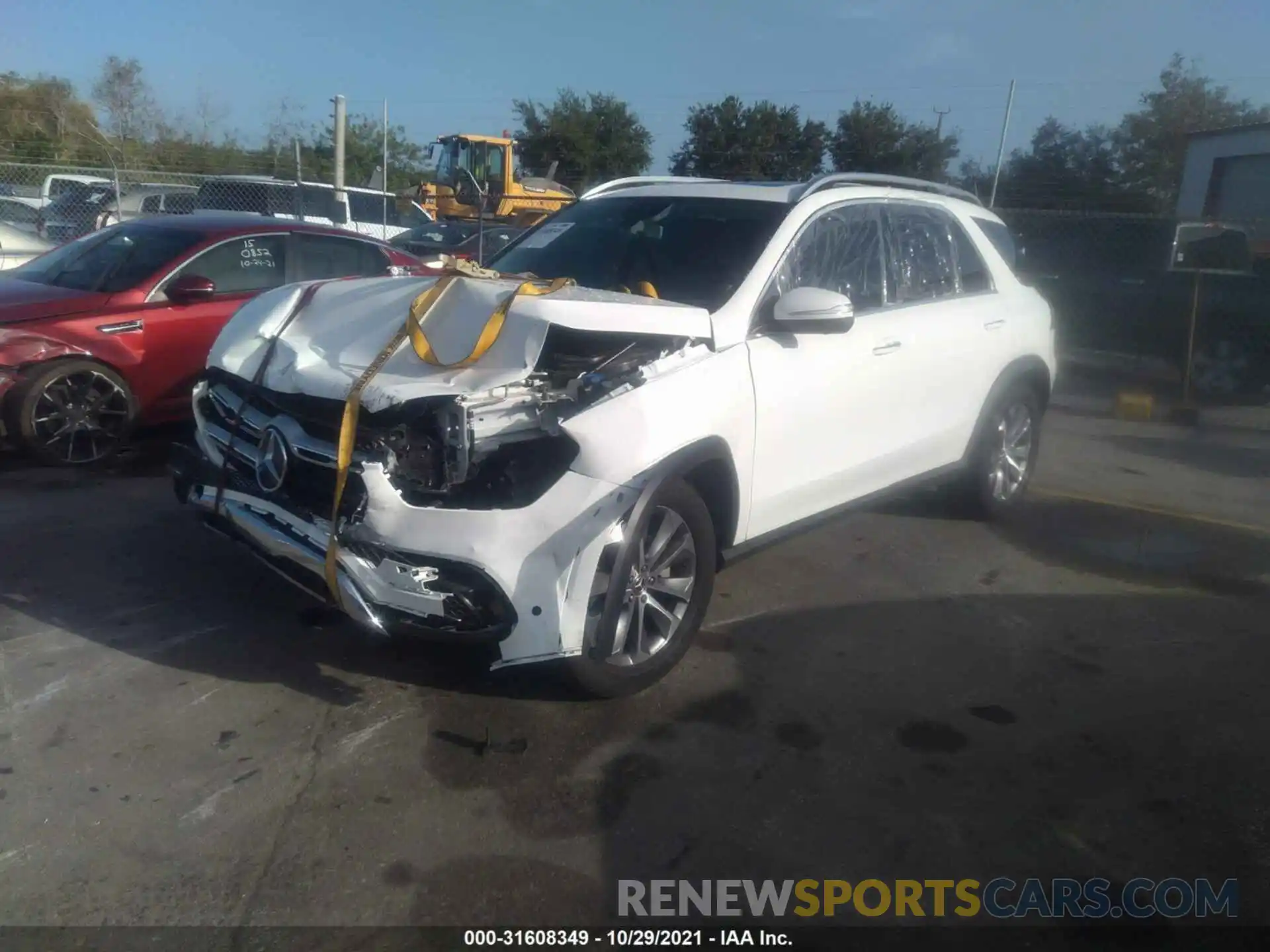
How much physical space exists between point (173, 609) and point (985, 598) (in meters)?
3.87

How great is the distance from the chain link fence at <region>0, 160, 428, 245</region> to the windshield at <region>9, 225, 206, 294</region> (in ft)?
24.4

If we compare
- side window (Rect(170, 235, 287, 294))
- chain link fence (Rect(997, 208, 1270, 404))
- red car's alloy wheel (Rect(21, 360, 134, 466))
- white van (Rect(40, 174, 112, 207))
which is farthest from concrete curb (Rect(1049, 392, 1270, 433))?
white van (Rect(40, 174, 112, 207))

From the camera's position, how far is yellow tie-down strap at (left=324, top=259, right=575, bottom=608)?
139 inches

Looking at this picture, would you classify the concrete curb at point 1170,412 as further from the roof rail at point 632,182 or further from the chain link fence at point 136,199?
the chain link fence at point 136,199

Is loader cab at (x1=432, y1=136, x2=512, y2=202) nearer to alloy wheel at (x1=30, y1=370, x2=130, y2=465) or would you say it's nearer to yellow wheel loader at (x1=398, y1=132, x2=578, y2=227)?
yellow wheel loader at (x1=398, y1=132, x2=578, y2=227)

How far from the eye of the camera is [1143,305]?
1284 centimetres

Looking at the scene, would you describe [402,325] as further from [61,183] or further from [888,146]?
[888,146]

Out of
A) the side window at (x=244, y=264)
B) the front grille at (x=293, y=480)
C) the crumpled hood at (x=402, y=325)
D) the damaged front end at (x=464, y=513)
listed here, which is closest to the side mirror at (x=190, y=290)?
the side window at (x=244, y=264)

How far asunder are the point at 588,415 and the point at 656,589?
0.79 metres

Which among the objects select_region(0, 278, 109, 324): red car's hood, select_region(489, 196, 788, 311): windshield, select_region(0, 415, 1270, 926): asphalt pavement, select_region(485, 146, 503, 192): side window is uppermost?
select_region(485, 146, 503, 192): side window

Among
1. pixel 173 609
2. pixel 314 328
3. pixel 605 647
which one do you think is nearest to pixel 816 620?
pixel 605 647

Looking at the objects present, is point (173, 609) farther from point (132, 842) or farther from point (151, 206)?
point (151, 206)

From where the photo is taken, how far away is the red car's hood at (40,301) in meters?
6.42

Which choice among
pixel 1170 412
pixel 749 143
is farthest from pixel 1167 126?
pixel 1170 412
